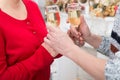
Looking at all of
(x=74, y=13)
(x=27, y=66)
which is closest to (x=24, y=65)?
(x=27, y=66)

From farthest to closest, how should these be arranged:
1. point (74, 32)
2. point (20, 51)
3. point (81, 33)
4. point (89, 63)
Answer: point (81, 33) < point (74, 32) < point (20, 51) < point (89, 63)

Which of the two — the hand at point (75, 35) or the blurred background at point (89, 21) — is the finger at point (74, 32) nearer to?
the hand at point (75, 35)

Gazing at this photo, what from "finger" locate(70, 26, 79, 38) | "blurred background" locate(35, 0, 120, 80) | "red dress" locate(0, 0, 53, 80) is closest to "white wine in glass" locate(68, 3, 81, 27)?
"finger" locate(70, 26, 79, 38)

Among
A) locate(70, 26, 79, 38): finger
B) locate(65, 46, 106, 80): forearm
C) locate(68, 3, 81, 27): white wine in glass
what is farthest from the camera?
locate(70, 26, 79, 38): finger

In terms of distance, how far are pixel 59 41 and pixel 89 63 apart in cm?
17

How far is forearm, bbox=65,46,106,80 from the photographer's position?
116cm

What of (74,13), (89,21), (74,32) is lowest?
(89,21)

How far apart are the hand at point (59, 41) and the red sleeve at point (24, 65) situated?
84 mm

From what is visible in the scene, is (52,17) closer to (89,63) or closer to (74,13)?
(74,13)

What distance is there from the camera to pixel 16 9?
139 cm

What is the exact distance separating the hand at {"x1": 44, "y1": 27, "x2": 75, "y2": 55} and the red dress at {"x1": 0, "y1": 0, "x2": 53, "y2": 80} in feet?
0.28

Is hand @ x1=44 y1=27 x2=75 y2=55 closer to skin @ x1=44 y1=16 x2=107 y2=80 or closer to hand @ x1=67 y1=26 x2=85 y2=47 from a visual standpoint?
skin @ x1=44 y1=16 x2=107 y2=80

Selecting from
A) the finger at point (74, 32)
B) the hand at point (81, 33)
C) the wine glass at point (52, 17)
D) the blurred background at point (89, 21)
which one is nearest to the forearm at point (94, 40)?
Result: the hand at point (81, 33)

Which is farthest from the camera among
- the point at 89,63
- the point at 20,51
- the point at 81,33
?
the point at 81,33
